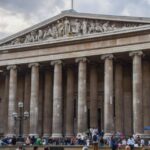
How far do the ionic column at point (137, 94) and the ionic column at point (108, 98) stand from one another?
2979 millimetres

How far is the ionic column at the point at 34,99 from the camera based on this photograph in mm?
56281

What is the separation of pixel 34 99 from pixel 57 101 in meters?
3.70

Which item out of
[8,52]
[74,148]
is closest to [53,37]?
[8,52]

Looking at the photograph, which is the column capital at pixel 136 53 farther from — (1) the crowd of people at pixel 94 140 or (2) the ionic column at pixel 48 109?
(2) the ionic column at pixel 48 109

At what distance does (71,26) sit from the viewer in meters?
55.2

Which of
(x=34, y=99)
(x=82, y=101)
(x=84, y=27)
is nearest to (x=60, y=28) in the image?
(x=84, y=27)

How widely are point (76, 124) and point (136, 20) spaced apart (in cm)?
1665

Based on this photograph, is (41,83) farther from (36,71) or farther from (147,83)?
(147,83)

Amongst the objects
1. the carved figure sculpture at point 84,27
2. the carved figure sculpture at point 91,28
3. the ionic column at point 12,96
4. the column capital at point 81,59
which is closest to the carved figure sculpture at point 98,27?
the carved figure sculpture at point 91,28

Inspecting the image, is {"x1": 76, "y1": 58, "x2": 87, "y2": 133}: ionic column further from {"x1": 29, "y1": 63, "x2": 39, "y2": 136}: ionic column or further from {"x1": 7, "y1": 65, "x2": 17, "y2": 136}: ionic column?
{"x1": 7, "y1": 65, "x2": 17, "y2": 136}: ionic column

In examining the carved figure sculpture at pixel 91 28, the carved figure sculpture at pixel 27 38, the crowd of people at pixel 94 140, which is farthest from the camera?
the carved figure sculpture at pixel 27 38

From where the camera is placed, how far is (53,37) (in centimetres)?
5625

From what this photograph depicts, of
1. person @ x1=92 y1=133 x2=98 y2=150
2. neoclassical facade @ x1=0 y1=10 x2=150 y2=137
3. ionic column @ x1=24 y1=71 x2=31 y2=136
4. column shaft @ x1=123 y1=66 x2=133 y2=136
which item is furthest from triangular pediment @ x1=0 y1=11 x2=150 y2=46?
person @ x1=92 y1=133 x2=98 y2=150

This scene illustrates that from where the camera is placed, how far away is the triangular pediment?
168ft
